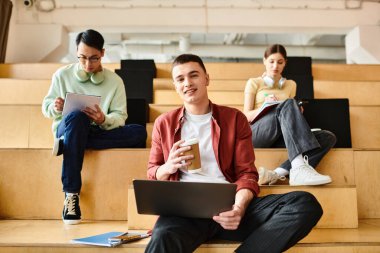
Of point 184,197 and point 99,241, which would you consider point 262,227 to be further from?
point 99,241

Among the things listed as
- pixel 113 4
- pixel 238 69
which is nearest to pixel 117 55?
pixel 113 4

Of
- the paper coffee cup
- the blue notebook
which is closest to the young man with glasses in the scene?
the blue notebook

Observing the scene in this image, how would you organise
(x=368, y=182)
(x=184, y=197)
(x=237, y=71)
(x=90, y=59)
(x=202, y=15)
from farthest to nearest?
(x=202, y=15)
(x=237, y=71)
(x=90, y=59)
(x=368, y=182)
(x=184, y=197)

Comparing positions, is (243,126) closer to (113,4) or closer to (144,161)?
(144,161)

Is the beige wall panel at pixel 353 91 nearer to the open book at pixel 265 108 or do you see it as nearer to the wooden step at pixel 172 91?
the wooden step at pixel 172 91

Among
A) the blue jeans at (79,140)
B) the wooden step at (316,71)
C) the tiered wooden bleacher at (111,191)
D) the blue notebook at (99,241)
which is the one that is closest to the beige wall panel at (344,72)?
the wooden step at (316,71)

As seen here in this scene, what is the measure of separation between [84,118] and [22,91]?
56.2 inches

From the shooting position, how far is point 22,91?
3.19 metres

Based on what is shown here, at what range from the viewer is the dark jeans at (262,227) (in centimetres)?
125

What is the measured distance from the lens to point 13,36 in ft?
15.8

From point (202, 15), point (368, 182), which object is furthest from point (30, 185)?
point (202, 15)

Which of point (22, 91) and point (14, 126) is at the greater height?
point (22, 91)

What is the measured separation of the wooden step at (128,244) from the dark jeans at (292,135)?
1.27 ft

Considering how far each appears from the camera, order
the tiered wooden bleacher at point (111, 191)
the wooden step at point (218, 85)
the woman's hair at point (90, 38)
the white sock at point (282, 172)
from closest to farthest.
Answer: the tiered wooden bleacher at point (111, 191), the white sock at point (282, 172), the woman's hair at point (90, 38), the wooden step at point (218, 85)
